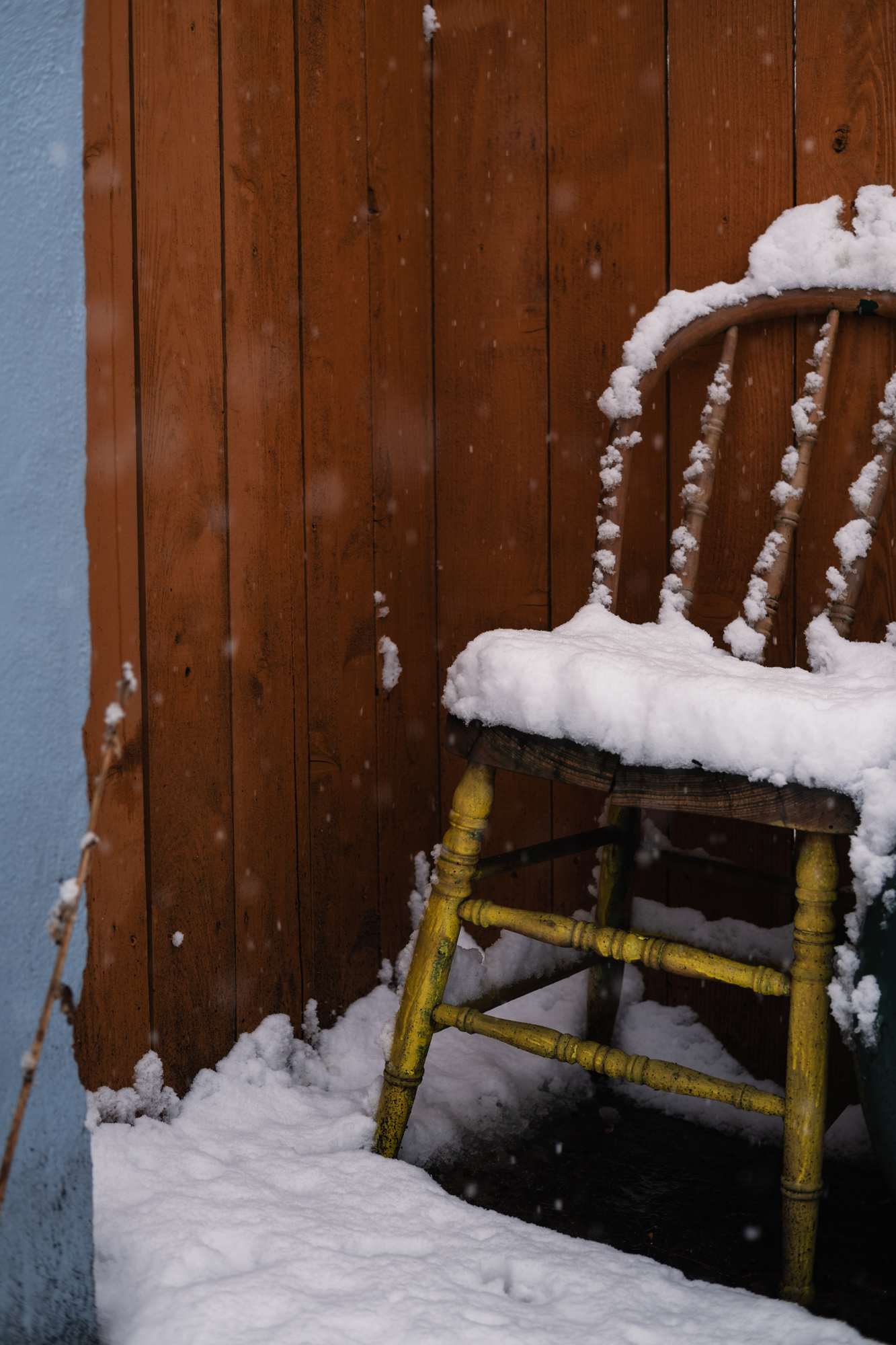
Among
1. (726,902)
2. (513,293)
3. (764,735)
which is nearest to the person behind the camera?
(764,735)

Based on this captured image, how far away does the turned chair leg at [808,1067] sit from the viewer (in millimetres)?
933

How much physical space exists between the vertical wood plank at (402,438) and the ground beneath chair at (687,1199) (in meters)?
0.37

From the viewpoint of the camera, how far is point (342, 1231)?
937mm

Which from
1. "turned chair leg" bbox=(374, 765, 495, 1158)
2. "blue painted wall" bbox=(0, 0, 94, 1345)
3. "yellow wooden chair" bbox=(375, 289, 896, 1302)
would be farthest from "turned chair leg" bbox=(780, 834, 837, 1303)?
"blue painted wall" bbox=(0, 0, 94, 1345)

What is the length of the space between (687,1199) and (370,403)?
38.0 inches

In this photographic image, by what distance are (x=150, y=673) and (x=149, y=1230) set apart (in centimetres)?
50

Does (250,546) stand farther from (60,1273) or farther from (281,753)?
(60,1273)

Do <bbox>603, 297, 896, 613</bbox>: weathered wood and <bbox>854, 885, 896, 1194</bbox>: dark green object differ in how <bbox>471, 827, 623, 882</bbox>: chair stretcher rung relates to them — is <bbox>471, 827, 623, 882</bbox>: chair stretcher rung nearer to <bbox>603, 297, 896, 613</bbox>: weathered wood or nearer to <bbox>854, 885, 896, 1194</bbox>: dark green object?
<bbox>603, 297, 896, 613</bbox>: weathered wood

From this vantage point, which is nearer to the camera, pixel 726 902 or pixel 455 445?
pixel 726 902

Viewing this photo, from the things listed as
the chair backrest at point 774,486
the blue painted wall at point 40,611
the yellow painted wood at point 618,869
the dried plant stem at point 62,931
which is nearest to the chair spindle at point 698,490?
the chair backrest at point 774,486

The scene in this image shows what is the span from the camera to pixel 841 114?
1.31m

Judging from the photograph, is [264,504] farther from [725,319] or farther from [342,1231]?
[342,1231]

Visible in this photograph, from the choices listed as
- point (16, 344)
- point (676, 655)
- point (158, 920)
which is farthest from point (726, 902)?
point (16, 344)

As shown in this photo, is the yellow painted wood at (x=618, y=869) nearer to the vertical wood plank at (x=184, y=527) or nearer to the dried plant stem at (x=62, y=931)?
the vertical wood plank at (x=184, y=527)
